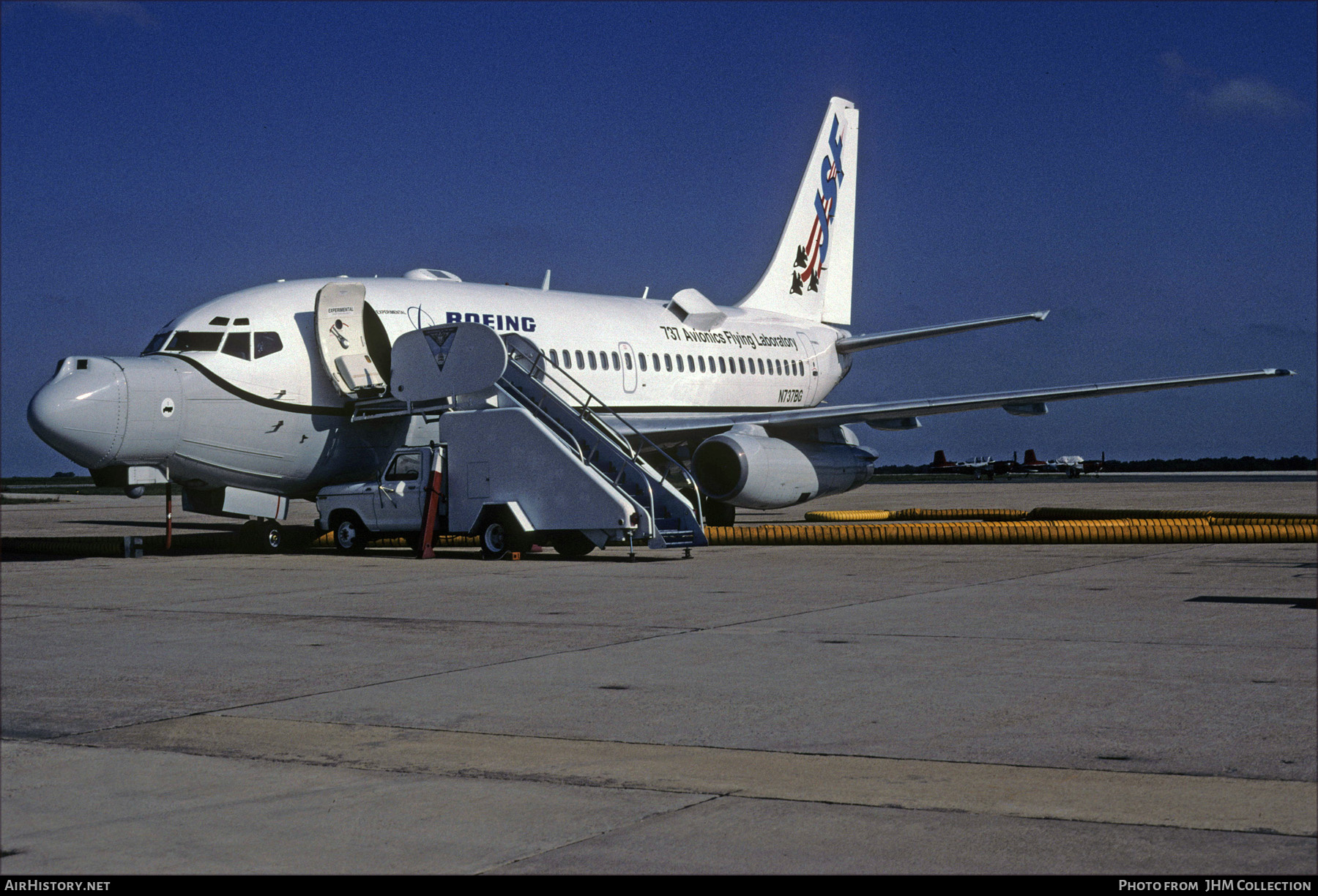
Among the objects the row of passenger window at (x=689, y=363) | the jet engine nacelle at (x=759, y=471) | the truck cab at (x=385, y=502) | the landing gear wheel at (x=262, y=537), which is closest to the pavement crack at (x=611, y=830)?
the truck cab at (x=385, y=502)

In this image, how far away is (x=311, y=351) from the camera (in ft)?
62.2

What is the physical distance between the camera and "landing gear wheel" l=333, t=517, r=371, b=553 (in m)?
19.0

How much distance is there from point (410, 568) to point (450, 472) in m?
2.20

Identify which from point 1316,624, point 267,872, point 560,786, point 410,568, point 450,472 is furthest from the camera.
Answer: point 450,472

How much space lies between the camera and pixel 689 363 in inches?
993

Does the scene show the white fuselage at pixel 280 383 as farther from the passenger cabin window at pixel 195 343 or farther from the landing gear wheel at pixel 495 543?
the landing gear wheel at pixel 495 543

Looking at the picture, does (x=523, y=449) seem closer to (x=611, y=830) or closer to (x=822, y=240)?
(x=611, y=830)

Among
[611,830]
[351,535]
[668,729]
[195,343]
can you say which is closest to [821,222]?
[351,535]

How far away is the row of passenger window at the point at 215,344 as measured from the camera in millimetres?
18156

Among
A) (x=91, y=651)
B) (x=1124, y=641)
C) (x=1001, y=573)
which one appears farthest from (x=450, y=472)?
(x=1124, y=641)

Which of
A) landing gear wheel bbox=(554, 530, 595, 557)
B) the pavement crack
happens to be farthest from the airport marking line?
landing gear wheel bbox=(554, 530, 595, 557)

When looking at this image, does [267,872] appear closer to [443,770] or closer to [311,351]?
[443,770]

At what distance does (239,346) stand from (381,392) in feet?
6.69

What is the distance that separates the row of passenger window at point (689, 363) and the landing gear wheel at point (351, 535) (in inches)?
147
